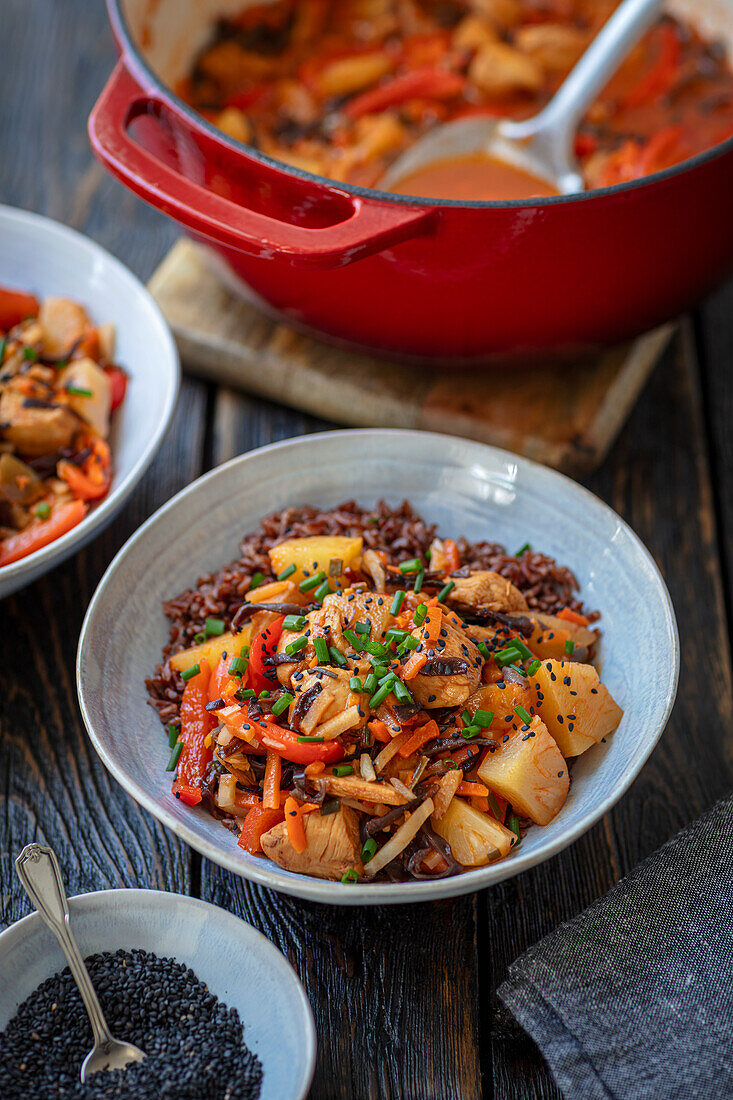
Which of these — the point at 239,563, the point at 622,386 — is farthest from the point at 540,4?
the point at 239,563

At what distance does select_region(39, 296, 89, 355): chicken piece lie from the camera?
8.81 ft

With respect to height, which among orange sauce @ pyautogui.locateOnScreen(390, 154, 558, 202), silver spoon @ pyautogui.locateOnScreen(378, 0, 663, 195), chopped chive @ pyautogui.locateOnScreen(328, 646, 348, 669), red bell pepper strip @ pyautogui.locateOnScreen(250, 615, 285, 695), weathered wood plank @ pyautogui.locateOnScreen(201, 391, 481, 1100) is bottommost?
weathered wood plank @ pyautogui.locateOnScreen(201, 391, 481, 1100)

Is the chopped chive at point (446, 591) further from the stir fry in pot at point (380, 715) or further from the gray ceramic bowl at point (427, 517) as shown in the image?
the gray ceramic bowl at point (427, 517)

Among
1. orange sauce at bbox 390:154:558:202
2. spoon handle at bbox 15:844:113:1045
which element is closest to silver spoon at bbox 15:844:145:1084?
spoon handle at bbox 15:844:113:1045

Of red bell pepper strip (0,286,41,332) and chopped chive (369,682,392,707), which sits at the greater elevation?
chopped chive (369,682,392,707)

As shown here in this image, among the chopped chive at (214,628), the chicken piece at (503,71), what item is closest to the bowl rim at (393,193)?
the chopped chive at (214,628)

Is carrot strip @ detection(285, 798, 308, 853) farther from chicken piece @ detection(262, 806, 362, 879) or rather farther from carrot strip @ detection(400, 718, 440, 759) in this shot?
carrot strip @ detection(400, 718, 440, 759)

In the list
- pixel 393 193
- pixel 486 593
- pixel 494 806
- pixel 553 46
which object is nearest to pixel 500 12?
pixel 553 46

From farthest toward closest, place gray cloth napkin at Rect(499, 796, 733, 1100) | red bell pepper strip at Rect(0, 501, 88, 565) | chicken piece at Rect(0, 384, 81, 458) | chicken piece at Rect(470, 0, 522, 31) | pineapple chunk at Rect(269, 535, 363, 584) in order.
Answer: chicken piece at Rect(470, 0, 522, 31) < chicken piece at Rect(0, 384, 81, 458) < red bell pepper strip at Rect(0, 501, 88, 565) < pineapple chunk at Rect(269, 535, 363, 584) < gray cloth napkin at Rect(499, 796, 733, 1100)

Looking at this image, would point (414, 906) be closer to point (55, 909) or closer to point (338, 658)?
point (338, 658)

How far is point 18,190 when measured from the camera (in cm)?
350

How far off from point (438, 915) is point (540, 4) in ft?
9.44

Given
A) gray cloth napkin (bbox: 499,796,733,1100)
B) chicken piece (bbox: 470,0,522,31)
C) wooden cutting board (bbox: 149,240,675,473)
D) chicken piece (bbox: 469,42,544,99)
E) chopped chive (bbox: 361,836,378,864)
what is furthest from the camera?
chicken piece (bbox: 470,0,522,31)

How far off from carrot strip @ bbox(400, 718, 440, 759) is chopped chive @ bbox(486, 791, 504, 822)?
0.16 meters
